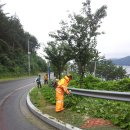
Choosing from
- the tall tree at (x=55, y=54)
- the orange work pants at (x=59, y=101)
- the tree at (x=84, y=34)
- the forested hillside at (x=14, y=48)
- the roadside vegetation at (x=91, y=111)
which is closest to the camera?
the roadside vegetation at (x=91, y=111)

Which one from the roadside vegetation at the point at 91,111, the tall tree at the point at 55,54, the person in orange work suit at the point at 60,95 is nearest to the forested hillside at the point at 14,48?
the tall tree at the point at 55,54

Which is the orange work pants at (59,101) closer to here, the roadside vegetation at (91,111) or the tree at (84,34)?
the roadside vegetation at (91,111)

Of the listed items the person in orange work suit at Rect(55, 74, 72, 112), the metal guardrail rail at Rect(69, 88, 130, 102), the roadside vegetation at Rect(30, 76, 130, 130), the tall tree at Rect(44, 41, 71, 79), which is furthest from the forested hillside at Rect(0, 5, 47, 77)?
the person in orange work suit at Rect(55, 74, 72, 112)

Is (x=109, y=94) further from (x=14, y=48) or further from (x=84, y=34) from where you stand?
(x=14, y=48)

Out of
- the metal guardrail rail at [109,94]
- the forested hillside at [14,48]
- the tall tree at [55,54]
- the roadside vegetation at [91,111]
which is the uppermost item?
the forested hillside at [14,48]

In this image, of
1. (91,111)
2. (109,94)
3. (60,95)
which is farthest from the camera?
(60,95)

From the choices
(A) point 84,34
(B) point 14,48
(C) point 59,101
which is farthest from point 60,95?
(B) point 14,48

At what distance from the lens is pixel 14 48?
296 ft

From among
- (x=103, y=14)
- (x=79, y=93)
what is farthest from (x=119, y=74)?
(x=79, y=93)

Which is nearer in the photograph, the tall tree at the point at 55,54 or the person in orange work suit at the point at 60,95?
the person in orange work suit at the point at 60,95

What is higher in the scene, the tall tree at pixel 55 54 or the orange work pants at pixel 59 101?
the tall tree at pixel 55 54

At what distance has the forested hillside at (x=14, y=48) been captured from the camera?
73812 millimetres

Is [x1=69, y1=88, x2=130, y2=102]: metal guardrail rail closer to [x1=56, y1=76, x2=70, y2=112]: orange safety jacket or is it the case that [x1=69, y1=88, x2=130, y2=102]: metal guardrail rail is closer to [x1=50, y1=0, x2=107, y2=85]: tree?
[x1=56, y1=76, x2=70, y2=112]: orange safety jacket

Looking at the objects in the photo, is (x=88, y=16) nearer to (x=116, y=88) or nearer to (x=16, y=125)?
(x=116, y=88)
